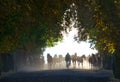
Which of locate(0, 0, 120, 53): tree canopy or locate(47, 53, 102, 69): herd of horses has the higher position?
locate(0, 0, 120, 53): tree canopy

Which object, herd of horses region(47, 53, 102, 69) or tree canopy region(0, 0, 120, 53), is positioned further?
herd of horses region(47, 53, 102, 69)

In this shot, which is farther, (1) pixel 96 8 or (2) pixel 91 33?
(2) pixel 91 33

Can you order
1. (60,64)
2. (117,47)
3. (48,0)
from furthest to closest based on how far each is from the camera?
(60,64) → (117,47) → (48,0)

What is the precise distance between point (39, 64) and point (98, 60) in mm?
19765

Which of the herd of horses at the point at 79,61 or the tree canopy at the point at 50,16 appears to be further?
the herd of horses at the point at 79,61

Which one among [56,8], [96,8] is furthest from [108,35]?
[56,8]

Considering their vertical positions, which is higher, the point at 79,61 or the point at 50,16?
the point at 50,16

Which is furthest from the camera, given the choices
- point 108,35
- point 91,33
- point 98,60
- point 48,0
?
point 98,60

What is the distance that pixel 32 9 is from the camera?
2641cm

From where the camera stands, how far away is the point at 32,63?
89.6 m

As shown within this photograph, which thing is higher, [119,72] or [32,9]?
[32,9]

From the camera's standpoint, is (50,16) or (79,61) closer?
(50,16)

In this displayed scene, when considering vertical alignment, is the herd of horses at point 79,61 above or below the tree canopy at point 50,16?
below

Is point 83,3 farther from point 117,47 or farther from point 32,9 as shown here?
point 117,47
